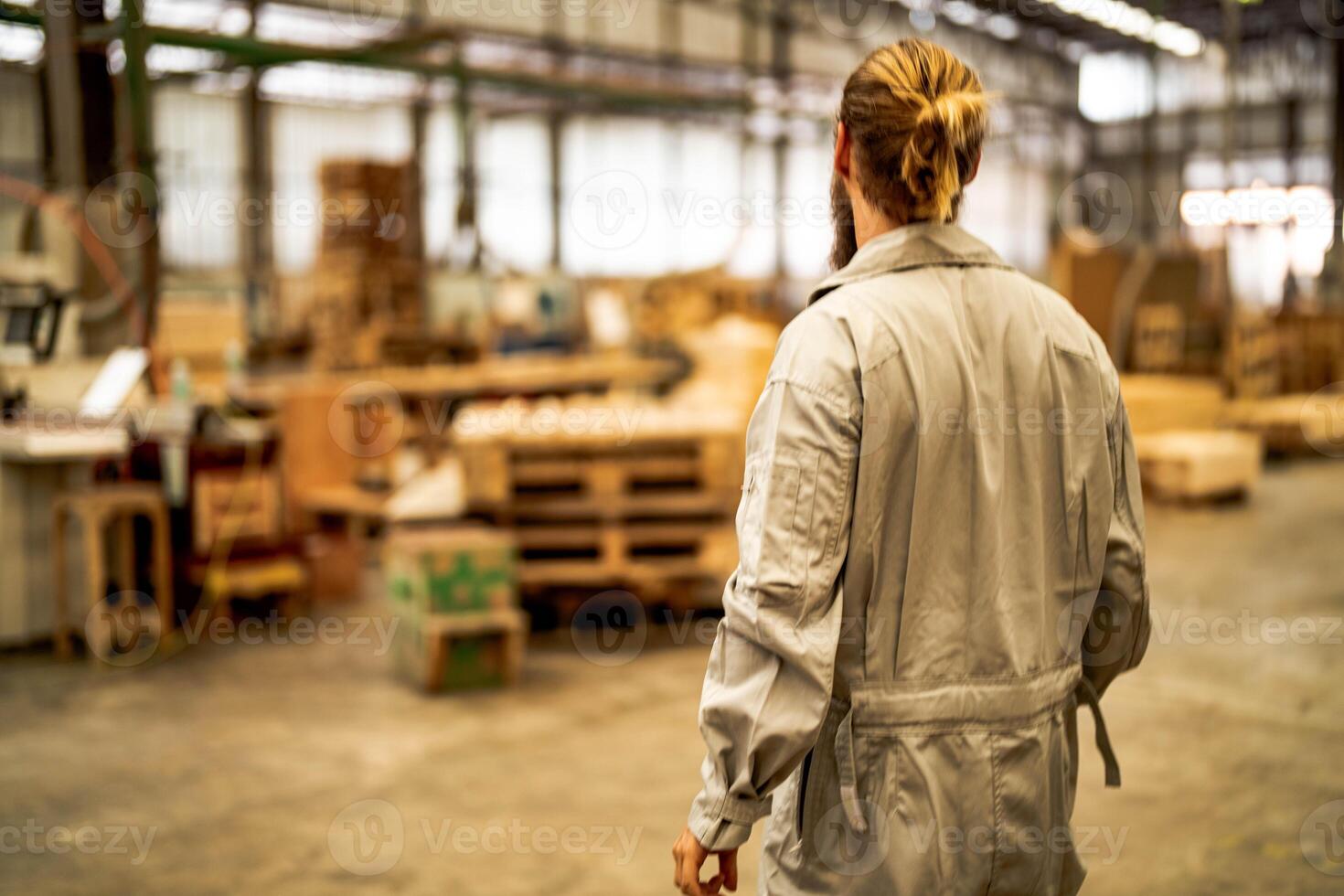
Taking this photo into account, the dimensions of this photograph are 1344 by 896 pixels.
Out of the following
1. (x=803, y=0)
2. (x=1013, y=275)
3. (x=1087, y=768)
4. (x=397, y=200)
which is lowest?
(x=1087, y=768)

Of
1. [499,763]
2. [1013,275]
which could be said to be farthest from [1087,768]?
[1013,275]

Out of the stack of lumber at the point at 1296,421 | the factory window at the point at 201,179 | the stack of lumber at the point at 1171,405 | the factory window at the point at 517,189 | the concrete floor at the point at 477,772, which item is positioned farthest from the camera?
the factory window at the point at 517,189

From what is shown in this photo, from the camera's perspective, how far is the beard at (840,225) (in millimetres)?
2129

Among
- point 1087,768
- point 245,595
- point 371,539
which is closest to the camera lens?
point 1087,768

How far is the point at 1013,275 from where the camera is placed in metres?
2.07

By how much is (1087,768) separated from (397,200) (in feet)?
33.8

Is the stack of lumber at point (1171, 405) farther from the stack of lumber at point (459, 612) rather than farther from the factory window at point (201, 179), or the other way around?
the factory window at point (201, 179)

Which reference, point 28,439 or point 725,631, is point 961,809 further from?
point 28,439
